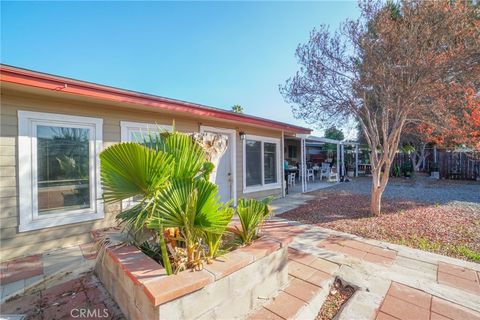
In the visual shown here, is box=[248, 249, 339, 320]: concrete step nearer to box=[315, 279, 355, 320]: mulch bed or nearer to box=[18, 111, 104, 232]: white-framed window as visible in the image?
box=[315, 279, 355, 320]: mulch bed

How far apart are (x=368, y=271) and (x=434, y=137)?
377 inches

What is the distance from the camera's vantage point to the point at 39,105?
3.54m

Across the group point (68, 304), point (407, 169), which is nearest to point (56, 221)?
point (68, 304)

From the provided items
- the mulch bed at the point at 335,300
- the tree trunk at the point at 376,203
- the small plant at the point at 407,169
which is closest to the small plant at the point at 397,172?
the small plant at the point at 407,169

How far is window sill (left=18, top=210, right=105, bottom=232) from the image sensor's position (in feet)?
11.2

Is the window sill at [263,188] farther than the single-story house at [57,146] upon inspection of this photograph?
Yes

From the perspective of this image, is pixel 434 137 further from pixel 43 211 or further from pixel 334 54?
pixel 43 211

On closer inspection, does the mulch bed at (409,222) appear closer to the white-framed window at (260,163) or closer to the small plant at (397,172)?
the white-framed window at (260,163)

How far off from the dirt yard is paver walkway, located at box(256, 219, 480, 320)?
51 centimetres

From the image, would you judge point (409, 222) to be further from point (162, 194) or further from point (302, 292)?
point (162, 194)

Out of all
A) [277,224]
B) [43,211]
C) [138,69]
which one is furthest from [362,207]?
[138,69]

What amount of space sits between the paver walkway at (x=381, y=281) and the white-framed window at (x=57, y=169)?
3.67 metres

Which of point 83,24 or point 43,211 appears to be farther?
point 83,24

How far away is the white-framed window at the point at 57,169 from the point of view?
3.40 metres
